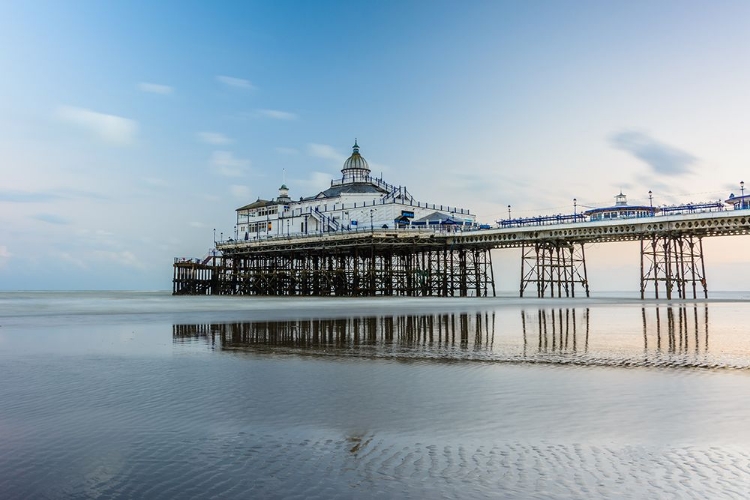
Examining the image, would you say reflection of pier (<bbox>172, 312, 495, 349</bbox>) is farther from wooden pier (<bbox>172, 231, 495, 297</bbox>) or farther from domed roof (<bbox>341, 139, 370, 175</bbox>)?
domed roof (<bbox>341, 139, 370, 175</bbox>)

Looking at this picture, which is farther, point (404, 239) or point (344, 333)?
point (404, 239)

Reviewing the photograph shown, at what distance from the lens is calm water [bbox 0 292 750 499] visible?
4.73 m

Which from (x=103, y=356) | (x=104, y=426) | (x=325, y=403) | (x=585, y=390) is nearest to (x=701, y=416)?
(x=585, y=390)

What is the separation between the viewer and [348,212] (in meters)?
72.1

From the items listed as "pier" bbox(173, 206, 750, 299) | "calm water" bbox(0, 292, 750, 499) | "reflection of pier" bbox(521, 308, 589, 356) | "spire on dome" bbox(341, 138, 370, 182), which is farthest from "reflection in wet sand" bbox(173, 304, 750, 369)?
"spire on dome" bbox(341, 138, 370, 182)

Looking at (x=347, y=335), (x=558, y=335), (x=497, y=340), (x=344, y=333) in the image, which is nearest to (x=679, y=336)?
(x=558, y=335)

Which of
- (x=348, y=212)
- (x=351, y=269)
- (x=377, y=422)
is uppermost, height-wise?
(x=348, y=212)

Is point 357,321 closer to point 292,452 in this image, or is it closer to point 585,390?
point 585,390

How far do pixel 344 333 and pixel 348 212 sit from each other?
54.7 m

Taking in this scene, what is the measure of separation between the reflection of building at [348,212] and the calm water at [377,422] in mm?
51477

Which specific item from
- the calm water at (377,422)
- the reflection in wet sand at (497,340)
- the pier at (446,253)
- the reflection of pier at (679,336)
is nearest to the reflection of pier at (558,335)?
the reflection in wet sand at (497,340)

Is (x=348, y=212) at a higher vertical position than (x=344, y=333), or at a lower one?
higher

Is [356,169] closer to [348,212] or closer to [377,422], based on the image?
[348,212]

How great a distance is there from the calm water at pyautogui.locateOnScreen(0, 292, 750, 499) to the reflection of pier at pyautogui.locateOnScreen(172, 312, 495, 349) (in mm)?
1332
